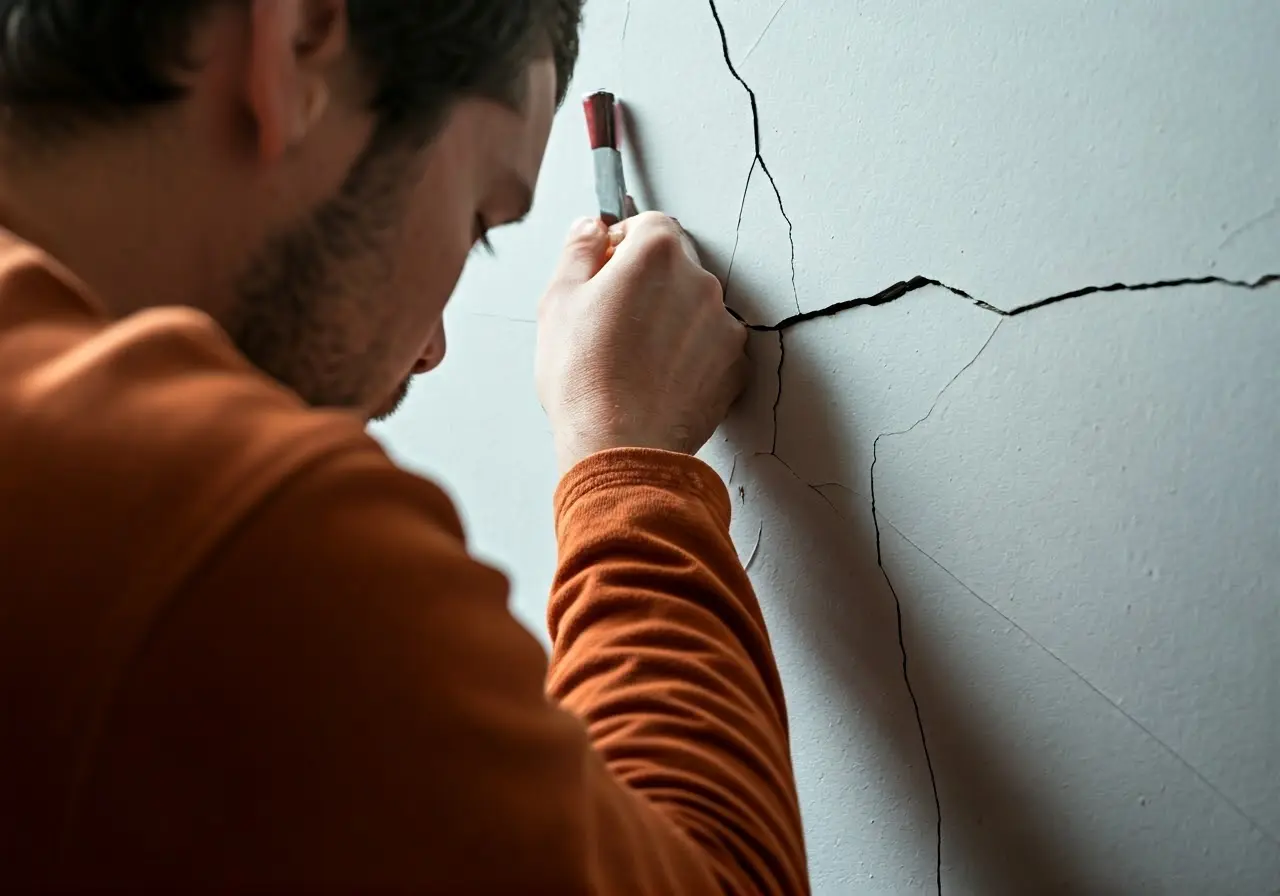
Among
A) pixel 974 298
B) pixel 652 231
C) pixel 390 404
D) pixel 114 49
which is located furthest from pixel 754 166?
pixel 114 49

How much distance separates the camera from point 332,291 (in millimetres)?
485

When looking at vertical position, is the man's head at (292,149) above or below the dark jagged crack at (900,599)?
above

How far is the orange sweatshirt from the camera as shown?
0.27 m

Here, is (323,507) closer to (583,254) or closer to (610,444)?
(610,444)

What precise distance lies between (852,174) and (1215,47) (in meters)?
0.21

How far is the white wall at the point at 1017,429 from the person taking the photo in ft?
1.62

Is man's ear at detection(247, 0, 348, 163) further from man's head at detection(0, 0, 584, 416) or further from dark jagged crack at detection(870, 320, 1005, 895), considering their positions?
dark jagged crack at detection(870, 320, 1005, 895)

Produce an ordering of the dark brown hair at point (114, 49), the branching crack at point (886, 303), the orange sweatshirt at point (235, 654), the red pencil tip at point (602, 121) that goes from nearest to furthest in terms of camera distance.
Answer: the orange sweatshirt at point (235, 654)
the dark brown hair at point (114, 49)
the branching crack at point (886, 303)
the red pencil tip at point (602, 121)

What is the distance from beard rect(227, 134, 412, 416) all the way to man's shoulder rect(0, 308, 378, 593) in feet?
0.52

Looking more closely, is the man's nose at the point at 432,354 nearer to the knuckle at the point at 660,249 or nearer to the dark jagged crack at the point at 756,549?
the knuckle at the point at 660,249

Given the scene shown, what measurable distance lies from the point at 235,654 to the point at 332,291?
0.83 feet

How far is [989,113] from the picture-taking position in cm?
57

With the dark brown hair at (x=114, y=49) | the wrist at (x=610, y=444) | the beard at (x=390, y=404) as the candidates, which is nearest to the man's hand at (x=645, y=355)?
the wrist at (x=610, y=444)

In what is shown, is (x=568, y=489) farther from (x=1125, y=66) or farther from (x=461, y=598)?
(x=1125, y=66)
